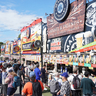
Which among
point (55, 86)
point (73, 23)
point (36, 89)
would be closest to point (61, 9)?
point (73, 23)

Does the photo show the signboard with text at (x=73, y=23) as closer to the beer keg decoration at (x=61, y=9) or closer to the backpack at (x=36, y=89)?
the beer keg decoration at (x=61, y=9)

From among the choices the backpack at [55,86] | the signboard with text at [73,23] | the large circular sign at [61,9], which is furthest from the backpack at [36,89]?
the large circular sign at [61,9]

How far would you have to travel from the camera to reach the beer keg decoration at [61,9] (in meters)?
12.5

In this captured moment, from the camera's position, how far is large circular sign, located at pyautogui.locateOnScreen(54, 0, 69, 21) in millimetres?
12497

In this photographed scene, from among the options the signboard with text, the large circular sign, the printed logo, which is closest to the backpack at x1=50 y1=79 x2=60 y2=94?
the printed logo

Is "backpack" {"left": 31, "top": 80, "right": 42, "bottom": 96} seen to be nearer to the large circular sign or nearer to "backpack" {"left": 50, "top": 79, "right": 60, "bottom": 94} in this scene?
"backpack" {"left": 50, "top": 79, "right": 60, "bottom": 94}

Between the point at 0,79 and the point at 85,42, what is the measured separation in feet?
22.6

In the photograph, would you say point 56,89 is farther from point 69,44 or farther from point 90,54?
point 69,44

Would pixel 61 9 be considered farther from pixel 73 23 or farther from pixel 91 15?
pixel 91 15

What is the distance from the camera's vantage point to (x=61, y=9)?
43.5 ft

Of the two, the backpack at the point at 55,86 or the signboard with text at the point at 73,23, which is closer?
the backpack at the point at 55,86

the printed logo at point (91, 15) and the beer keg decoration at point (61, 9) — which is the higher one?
the beer keg decoration at point (61, 9)

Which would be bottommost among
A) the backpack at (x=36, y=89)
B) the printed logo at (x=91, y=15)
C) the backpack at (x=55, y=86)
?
the backpack at (x=55, y=86)

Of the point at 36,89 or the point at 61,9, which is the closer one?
the point at 36,89
